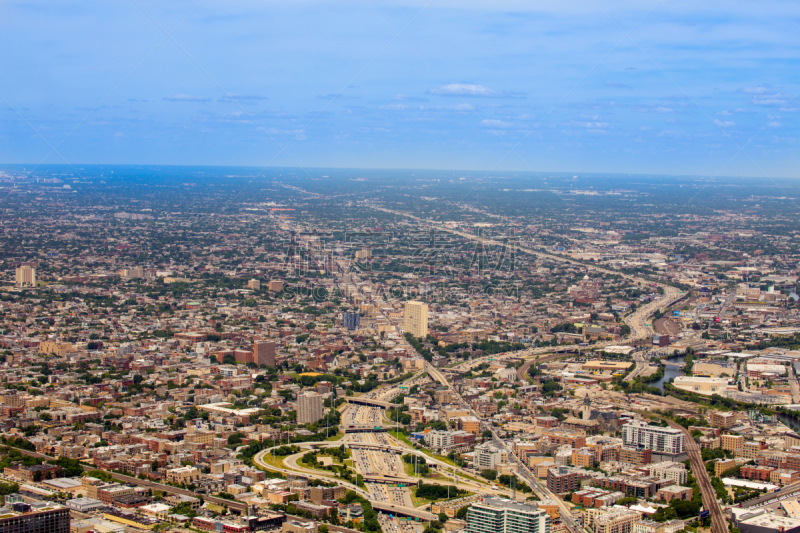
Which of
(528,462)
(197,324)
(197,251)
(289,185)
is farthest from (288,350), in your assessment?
(289,185)

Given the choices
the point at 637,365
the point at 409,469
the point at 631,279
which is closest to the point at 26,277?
the point at 637,365

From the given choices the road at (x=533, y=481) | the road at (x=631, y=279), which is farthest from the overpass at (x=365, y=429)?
the road at (x=631, y=279)

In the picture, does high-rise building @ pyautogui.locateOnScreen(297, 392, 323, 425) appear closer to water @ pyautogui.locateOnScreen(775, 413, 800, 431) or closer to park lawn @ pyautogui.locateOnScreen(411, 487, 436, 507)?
park lawn @ pyautogui.locateOnScreen(411, 487, 436, 507)

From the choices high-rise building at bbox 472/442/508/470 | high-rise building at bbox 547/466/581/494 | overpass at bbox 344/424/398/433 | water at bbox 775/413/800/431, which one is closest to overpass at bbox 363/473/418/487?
high-rise building at bbox 472/442/508/470

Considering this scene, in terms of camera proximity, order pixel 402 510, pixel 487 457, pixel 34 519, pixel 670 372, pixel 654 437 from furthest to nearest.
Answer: pixel 670 372 → pixel 654 437 → pixel 487 457 → pixel 402 510 → pixel 34 519

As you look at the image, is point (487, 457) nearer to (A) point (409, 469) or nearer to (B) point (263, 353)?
(A) point (409, 469)

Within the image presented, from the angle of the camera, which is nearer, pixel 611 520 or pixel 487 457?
pixel 611 520

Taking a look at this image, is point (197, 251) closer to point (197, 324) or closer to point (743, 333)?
point (197, 324)
